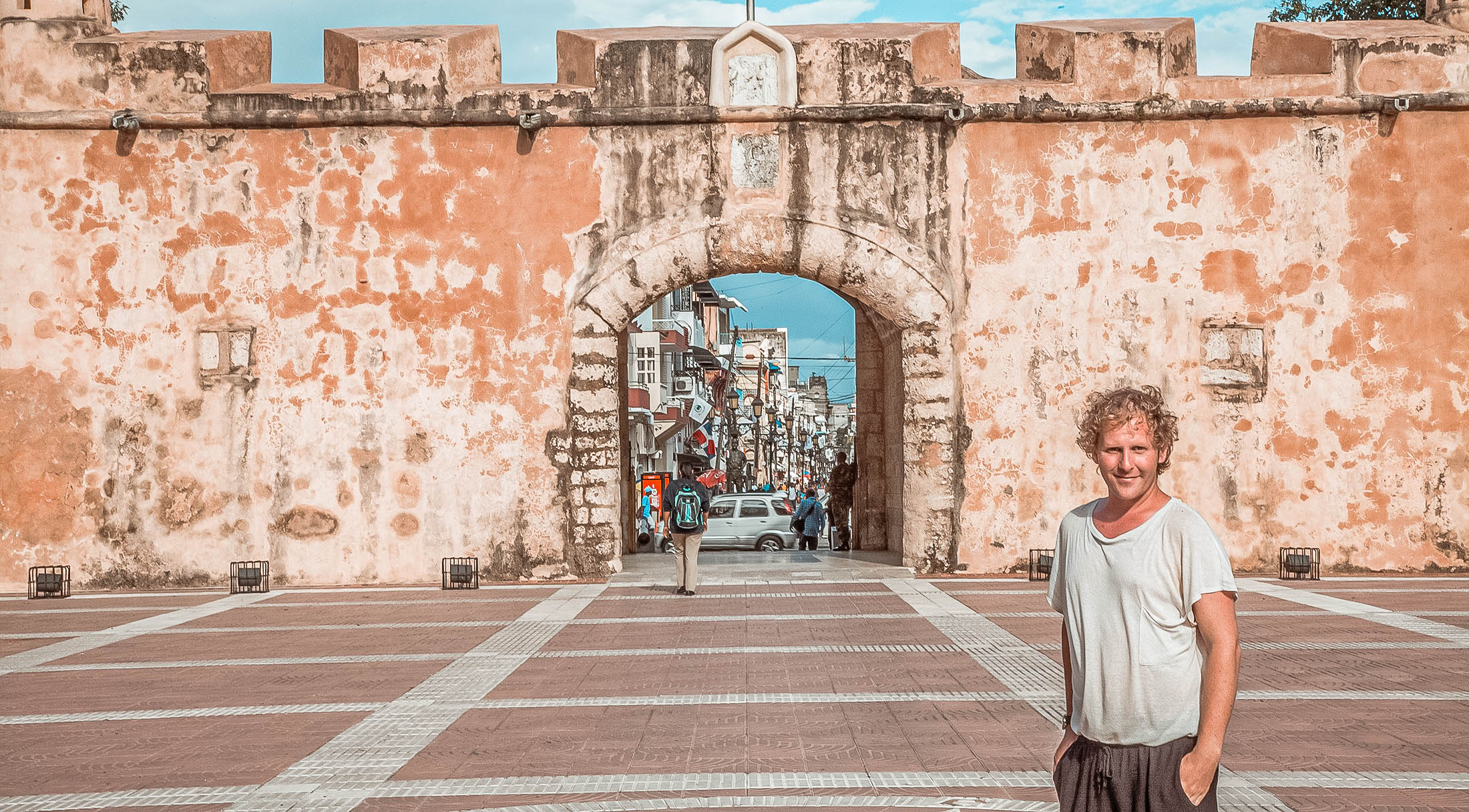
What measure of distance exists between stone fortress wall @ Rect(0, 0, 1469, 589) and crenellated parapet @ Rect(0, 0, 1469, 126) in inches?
1.4

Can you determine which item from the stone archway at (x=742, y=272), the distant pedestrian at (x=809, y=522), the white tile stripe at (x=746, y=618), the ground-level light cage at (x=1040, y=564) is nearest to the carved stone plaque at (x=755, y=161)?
the stone archway at (x=742, y=272)

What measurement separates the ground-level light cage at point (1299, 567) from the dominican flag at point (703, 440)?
29.9 metres

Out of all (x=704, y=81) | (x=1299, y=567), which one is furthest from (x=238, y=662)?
(x=1299, y=567)

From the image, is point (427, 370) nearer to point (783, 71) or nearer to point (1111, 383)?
point (783, 71)

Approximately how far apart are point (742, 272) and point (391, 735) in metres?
7.66

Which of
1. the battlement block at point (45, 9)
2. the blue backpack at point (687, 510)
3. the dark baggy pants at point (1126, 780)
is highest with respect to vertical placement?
the battlement block at point (45, 9)

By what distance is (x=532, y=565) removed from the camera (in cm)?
1282

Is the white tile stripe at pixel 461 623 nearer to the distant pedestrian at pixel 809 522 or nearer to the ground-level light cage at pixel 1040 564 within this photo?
the ground-level light cage at pixel 1040 564

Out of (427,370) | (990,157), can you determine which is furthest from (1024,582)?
(427,370)

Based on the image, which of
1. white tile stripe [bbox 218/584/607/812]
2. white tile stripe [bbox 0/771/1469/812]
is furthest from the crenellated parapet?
white tile stripe [bbox 0/771/1469/812]

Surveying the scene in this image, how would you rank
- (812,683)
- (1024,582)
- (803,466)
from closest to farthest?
1. (812,683)
2. (1024,582)
3. (803,466)

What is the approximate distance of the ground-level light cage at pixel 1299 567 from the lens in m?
12.3

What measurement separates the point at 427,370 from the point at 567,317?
57.9 inches

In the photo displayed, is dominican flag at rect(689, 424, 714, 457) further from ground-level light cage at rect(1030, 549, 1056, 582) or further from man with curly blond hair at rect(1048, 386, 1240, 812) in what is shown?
man with curly blond hair at rect(1048, 386, 1240, 812)
